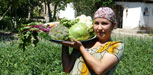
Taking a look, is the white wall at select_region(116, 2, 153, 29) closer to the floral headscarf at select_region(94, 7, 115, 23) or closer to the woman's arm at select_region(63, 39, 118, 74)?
the floral headscarf at select_region(94, 7, 115, 23)

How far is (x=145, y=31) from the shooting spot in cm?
1553

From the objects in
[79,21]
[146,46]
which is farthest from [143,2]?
[79,21]

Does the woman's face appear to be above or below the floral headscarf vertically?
below

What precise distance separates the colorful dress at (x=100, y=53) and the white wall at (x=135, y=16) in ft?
44.8

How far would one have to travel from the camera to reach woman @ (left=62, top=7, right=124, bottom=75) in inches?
69.1

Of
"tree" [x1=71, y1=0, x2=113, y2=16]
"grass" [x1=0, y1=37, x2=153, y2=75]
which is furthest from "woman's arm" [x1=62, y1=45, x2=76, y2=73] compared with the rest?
"tree" [x1=71, y1=0, x2=113, y2=16]

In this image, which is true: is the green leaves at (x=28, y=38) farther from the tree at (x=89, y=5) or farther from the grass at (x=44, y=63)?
the tree at (x=89, y=5)

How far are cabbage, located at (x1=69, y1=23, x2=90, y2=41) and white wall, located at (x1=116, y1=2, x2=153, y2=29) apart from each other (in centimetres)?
1366

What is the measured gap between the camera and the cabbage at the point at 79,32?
1869 mm

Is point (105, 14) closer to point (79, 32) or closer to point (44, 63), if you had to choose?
point (79, 32)

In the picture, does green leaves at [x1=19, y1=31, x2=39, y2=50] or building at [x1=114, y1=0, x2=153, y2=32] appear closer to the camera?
A: green leaves at [x1=19, y1=31, x2=39, y2=50]

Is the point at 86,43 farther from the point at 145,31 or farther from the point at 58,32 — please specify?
the point at 145,31

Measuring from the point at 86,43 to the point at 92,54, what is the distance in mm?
155

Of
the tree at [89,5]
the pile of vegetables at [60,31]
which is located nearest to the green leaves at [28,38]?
the pile of vegetables at [60,31]
